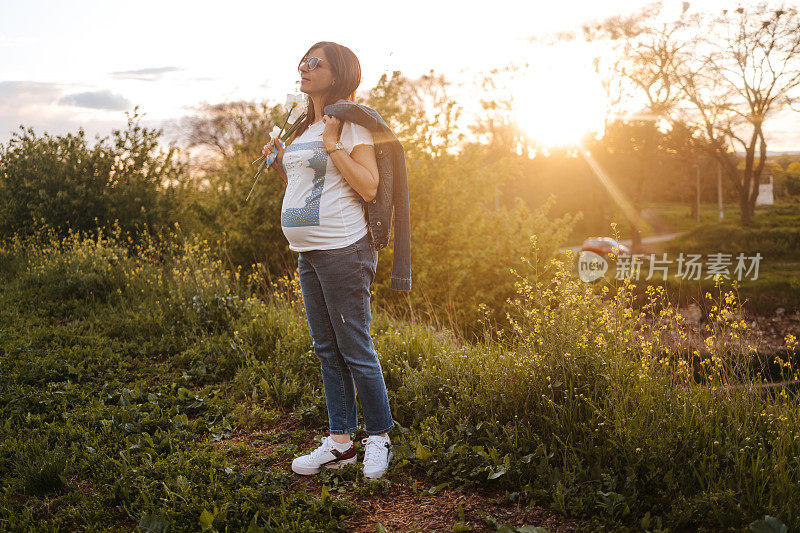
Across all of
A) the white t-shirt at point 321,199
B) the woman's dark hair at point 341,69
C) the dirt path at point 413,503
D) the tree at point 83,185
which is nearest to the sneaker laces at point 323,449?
the dirt path at point 413,503

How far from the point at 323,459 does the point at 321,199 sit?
1.43 m

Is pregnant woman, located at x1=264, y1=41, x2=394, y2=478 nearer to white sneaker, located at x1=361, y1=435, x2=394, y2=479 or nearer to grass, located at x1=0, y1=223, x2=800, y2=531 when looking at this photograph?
white sneaker, located at x1=361, y1=435, x2=394, y2=479

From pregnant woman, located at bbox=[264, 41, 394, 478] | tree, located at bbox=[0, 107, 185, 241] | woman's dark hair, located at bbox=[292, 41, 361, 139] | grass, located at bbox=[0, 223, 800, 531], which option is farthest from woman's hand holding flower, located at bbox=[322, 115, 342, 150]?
tree, located at bbox=[0, 107, 185, 241]

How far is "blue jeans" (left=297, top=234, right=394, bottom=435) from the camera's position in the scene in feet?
9.78

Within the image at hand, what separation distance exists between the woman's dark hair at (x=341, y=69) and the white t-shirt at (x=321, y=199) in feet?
0.57

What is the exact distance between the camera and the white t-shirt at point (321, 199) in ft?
9.62

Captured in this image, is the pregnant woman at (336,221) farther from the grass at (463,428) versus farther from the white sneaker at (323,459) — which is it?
the grass at (463,428)

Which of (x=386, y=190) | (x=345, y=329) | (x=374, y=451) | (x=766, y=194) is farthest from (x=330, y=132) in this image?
(x=766, y=194)

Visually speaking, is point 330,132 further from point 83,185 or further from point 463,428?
point 83,185

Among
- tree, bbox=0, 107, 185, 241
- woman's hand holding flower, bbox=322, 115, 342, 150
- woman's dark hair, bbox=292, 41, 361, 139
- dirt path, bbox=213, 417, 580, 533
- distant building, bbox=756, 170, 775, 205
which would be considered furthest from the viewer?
distant building, bbox=756, 170, 775, 205

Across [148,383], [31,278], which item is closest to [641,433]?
[148,383]

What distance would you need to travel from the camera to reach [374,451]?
3.18m

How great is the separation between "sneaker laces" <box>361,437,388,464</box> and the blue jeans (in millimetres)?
55

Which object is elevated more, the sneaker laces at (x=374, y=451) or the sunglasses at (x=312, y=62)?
the sunglasses at (x=312, y=62)
